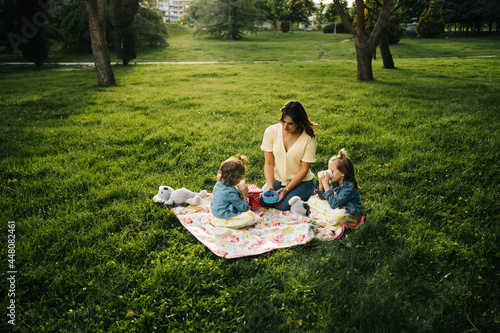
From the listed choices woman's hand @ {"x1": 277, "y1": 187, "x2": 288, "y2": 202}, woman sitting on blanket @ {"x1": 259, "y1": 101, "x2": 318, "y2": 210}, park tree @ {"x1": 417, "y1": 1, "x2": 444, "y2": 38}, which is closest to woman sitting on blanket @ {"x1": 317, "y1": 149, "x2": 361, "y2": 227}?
woman sitting on blanket @ {"x1": 259, "y1": 101, "x2": 318, "y2": 210}

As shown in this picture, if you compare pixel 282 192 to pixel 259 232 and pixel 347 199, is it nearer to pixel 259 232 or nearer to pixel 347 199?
pixel 259 232

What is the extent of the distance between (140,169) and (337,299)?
156 inches

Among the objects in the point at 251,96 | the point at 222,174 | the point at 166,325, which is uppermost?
the point at 251,96

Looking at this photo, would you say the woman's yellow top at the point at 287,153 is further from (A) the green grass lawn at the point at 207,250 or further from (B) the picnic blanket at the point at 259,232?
(A) the green grass lawn at the point at 207,250

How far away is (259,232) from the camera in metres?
3.86

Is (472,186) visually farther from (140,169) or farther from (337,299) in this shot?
(140,169)

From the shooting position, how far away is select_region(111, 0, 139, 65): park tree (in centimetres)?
1980

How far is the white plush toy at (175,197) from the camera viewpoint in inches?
169

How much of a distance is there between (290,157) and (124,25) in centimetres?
2026

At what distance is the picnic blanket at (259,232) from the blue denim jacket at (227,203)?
18cm

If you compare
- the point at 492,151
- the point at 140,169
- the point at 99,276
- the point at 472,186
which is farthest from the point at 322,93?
Answer: the point at 99,276

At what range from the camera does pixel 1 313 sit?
2566 mm

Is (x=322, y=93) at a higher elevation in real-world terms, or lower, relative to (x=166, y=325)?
higher

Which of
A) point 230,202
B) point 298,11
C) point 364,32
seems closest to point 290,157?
point 230,202
